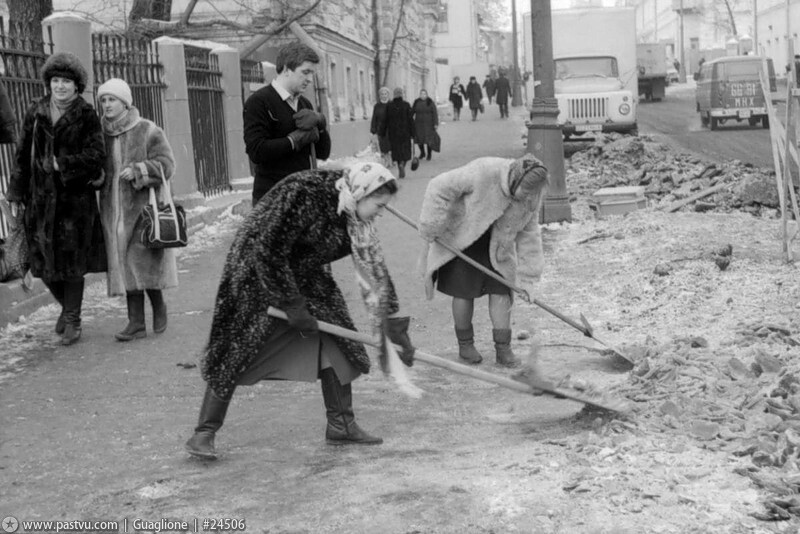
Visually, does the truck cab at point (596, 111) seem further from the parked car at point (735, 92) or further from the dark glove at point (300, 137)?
the dark glove at point (300, 137)

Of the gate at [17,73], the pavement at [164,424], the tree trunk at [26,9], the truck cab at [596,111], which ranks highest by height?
the tree trunk at [26,9]

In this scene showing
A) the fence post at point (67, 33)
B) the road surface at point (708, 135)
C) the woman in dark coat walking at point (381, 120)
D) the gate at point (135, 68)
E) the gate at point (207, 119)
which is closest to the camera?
the fence post at point (67, 33)

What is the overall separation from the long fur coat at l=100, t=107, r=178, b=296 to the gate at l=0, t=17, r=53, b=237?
1376 mm

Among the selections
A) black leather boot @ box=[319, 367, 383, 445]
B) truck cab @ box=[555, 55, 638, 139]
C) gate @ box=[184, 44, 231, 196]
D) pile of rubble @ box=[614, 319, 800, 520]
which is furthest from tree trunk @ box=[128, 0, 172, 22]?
black leather boot @ box=[319, 367, 383, 445]

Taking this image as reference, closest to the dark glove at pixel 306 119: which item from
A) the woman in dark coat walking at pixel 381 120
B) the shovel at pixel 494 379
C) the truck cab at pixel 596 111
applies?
the shovel at pixel 494 379

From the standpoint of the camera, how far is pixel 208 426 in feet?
16.4

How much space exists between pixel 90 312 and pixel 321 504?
5.08 metres

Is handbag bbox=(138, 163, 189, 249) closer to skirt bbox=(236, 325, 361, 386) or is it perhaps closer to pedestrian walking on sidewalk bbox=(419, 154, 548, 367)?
pedestrian walking on sidewalk bbox=(419, 154, 548, 367)

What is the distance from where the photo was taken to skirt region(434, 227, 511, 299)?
6895 mm

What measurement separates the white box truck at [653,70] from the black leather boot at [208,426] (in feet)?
158

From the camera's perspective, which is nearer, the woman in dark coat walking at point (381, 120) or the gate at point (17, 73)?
the gate at point (17, 73)

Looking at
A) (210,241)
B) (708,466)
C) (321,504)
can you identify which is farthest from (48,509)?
(210,241)

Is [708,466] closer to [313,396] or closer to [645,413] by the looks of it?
[645,413]

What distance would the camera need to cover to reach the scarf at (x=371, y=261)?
4578mm
